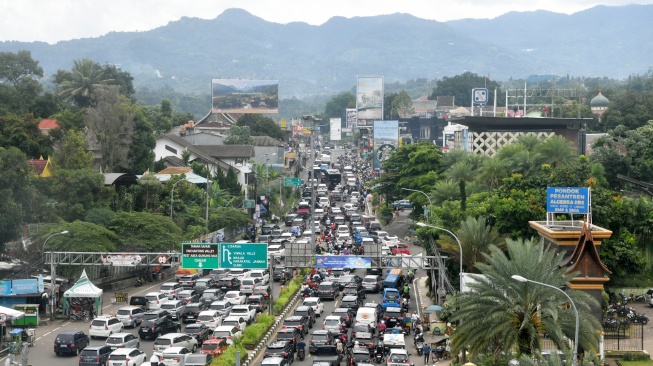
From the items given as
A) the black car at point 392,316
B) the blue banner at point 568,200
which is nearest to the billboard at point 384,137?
the black car at point 392,316

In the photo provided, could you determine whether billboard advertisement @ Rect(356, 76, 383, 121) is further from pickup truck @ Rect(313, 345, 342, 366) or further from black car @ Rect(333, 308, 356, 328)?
pickup truck @ Rect(313, 345, 342, 366)

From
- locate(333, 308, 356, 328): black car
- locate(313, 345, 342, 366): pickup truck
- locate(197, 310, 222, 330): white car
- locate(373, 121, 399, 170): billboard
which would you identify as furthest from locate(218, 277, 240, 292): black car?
locate(373, 121, 399, 170): billboard

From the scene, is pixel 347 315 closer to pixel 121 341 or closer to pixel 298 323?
pixel 298 323

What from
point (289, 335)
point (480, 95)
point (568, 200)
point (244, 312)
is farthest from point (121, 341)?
point (480, 95)

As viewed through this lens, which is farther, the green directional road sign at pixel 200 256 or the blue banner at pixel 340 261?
the blue banner at pixel 340 261

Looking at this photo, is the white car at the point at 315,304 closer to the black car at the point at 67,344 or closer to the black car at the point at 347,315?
the black car at the point at 347,315

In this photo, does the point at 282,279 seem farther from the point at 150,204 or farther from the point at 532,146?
the point at 532,146

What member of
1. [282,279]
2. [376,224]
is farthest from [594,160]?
[282,279]
